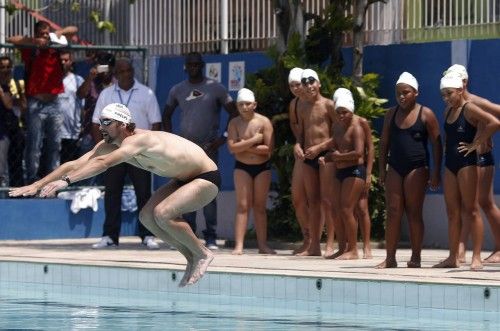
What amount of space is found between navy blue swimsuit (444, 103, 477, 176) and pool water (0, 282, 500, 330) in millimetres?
1901

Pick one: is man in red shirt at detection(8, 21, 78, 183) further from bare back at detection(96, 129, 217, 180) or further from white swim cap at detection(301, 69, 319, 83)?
bare back at detection(96, 129, 217, 180)

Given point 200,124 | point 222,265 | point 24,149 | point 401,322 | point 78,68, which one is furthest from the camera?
point 78,68

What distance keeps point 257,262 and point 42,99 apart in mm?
4775

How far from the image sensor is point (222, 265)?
13.0 metres

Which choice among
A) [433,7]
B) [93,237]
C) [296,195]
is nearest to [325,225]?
[296,195]

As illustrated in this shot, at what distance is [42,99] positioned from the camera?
1702cm

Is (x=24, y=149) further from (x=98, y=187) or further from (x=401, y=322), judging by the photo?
(x=401, y=322)

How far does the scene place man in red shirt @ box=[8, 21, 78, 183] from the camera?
16984 millimetres

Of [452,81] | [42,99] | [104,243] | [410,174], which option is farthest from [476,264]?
[42,99]

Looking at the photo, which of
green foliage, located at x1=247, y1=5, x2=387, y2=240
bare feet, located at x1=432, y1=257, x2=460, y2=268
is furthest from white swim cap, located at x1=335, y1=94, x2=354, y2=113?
bare feet, located at x1=432, y1=257, x2=460, y2=268

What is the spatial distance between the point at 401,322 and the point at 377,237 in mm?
5326

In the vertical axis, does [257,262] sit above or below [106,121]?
below

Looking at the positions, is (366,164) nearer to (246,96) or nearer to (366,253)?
(366,253)

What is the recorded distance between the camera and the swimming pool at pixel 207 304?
33.8 ft
